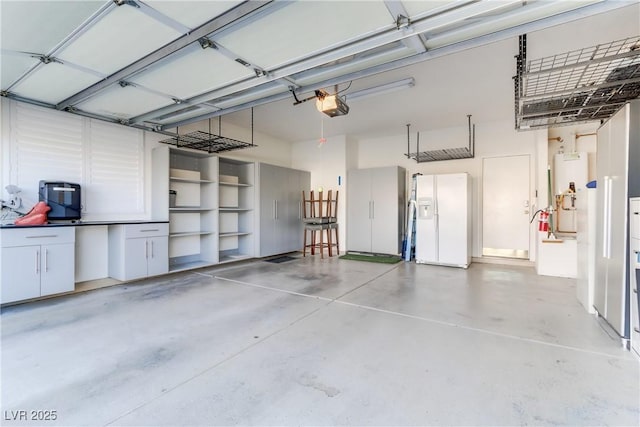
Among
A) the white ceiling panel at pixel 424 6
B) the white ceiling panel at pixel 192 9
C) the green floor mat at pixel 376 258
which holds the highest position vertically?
the white ceiling panel at pixel 192 9

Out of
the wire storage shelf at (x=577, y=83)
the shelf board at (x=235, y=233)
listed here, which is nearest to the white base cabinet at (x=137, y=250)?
the shelf board at (x=235, y=233)

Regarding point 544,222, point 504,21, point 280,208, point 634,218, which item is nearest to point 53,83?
point 280,208

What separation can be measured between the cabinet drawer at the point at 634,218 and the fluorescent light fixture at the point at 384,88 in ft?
8.84

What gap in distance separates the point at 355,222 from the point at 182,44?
5.31 metres

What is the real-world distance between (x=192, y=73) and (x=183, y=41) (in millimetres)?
625

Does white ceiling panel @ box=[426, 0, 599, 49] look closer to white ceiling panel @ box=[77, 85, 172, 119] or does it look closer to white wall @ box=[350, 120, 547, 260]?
white ceiling panel @ box=[77, 85, 172, 119]

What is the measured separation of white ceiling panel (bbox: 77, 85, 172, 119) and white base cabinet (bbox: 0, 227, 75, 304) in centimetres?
163

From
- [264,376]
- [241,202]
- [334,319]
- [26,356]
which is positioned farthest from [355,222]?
[26,356]

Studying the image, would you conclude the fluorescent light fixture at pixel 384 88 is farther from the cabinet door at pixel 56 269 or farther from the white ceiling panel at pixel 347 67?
the cabinet door at pixel 56 269

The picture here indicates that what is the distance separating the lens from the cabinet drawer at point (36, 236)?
10.2 feet

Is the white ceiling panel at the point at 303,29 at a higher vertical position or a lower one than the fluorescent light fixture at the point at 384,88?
lower

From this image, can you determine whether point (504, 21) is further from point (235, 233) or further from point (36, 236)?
point (235, 233)

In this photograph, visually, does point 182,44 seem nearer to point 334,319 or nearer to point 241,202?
point 334,319

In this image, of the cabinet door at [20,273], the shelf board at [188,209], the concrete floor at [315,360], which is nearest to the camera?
the concrete floor at [315,360]
